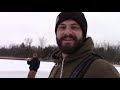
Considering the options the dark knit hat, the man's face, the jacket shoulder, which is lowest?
the jacket shoulder

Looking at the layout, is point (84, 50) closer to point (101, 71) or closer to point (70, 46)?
point (70, 46)

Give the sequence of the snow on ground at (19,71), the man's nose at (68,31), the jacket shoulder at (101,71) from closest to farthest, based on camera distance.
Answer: the jacket shoulder at (101,71) < the man's nose at (68,31) < the snow on ground at (19,71)

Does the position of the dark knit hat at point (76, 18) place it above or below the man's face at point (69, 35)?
above

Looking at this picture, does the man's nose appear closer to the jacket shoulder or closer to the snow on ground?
the jacket shoulder

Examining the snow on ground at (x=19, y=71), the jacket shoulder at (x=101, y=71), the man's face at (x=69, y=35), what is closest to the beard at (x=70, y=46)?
the man's face at (x=69, y=35)

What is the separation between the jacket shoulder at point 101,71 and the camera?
60.0 inches

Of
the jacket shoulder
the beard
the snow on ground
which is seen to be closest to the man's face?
the beard

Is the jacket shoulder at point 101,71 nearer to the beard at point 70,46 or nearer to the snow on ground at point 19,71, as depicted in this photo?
the beard at point 70,46

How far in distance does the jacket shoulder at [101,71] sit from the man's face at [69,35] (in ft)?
0.60

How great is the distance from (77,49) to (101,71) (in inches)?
9.6

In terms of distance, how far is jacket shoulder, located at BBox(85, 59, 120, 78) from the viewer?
1.52 m

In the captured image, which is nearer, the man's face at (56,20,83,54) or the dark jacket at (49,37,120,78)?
the dark jacket at (49,37,120,78)
